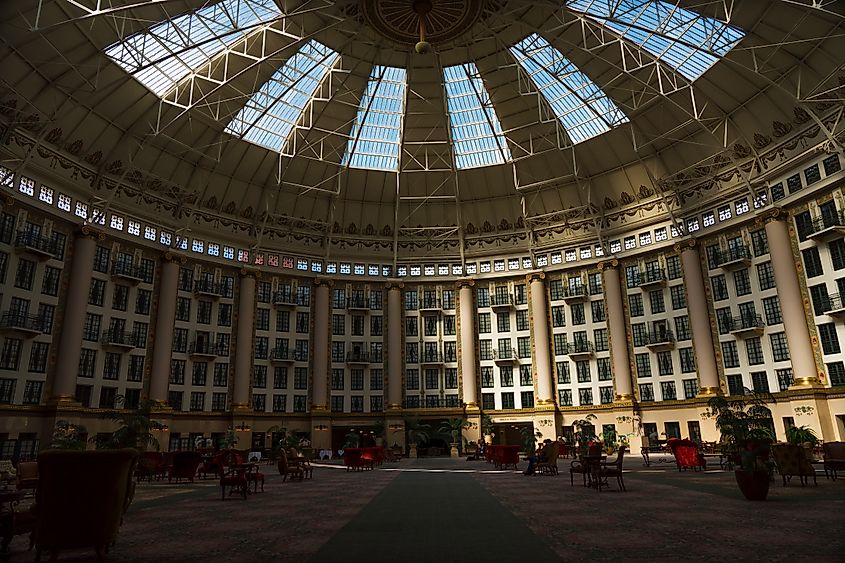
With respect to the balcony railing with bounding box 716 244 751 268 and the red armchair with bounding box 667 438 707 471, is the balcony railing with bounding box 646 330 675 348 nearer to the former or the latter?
the balcony railing with bounding box 716 244 751 268

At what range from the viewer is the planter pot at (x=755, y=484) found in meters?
14.5

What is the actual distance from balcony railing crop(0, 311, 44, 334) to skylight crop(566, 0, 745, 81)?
43322 millimetres

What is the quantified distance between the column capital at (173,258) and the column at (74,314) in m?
5.68

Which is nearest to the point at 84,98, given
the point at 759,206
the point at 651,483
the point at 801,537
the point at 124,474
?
the point at 124,474

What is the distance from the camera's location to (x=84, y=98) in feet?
127

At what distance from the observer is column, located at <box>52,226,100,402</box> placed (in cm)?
3906

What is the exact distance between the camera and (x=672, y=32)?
39750mm

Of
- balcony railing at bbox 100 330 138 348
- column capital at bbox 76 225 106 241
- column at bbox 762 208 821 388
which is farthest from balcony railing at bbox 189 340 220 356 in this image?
column at bbox 762 208 821 388

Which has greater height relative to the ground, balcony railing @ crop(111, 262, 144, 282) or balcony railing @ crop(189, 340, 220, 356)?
balcony railing @ crop(111, 262, 144, 282)

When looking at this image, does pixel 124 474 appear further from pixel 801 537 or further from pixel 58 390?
pixel 58 390

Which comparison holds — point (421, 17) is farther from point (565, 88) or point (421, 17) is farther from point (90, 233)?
point (90, 233)

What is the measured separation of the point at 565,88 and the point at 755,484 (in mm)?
39264

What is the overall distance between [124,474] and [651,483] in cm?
1844

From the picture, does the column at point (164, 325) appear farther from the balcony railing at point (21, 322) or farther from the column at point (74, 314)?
the balcony railing at point (21, 322)
